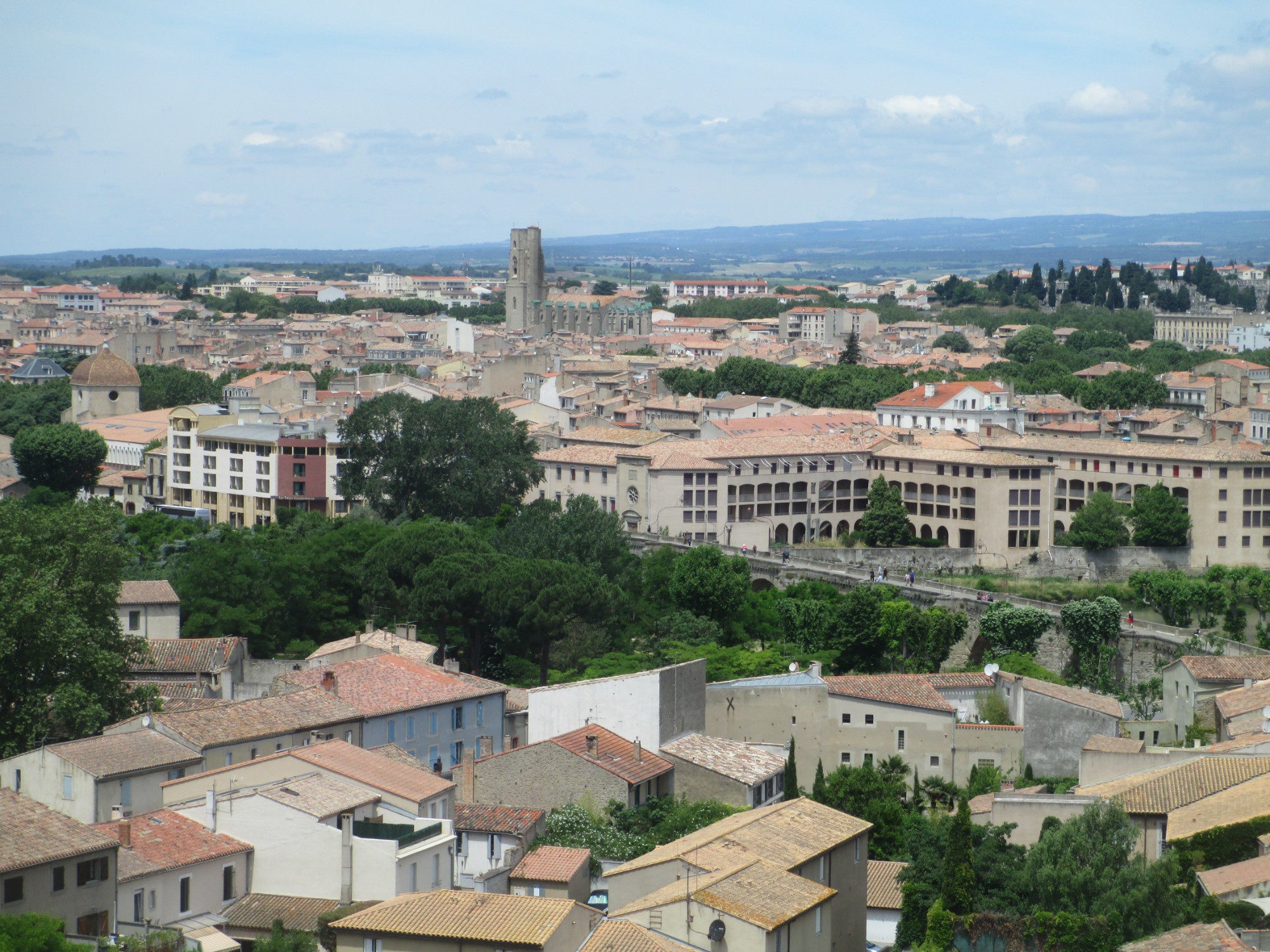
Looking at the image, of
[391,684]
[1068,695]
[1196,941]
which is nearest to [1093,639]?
[1068,695]

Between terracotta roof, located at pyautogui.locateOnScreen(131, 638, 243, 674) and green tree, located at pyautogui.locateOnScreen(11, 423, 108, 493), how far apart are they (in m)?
40.4

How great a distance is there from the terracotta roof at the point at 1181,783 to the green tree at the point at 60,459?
57.4 m

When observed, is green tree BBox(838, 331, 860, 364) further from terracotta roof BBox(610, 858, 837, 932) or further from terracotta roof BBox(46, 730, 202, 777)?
terracotta roof BBox(610, 858, 837, 932)

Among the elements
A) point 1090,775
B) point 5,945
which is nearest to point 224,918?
point 5,945

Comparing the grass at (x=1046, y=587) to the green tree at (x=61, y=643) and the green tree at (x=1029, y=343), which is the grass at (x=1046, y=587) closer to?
the green tree at (x=61, y=643)

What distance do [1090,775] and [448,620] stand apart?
18869 millimetres

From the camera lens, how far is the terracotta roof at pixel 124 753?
93.9 feet

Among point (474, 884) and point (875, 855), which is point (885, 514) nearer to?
point (875, 855)

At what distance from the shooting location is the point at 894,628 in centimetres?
4906

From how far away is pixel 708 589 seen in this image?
171 feet

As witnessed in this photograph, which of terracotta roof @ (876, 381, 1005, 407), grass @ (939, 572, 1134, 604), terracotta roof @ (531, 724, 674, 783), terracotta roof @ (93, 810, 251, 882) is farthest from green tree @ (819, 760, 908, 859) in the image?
terracotta roof @ (876, 381, 1005, 407)

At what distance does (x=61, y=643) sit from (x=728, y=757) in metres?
11.8

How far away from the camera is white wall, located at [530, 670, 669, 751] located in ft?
111

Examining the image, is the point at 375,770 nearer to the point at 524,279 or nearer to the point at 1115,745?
the point at 1115,745
